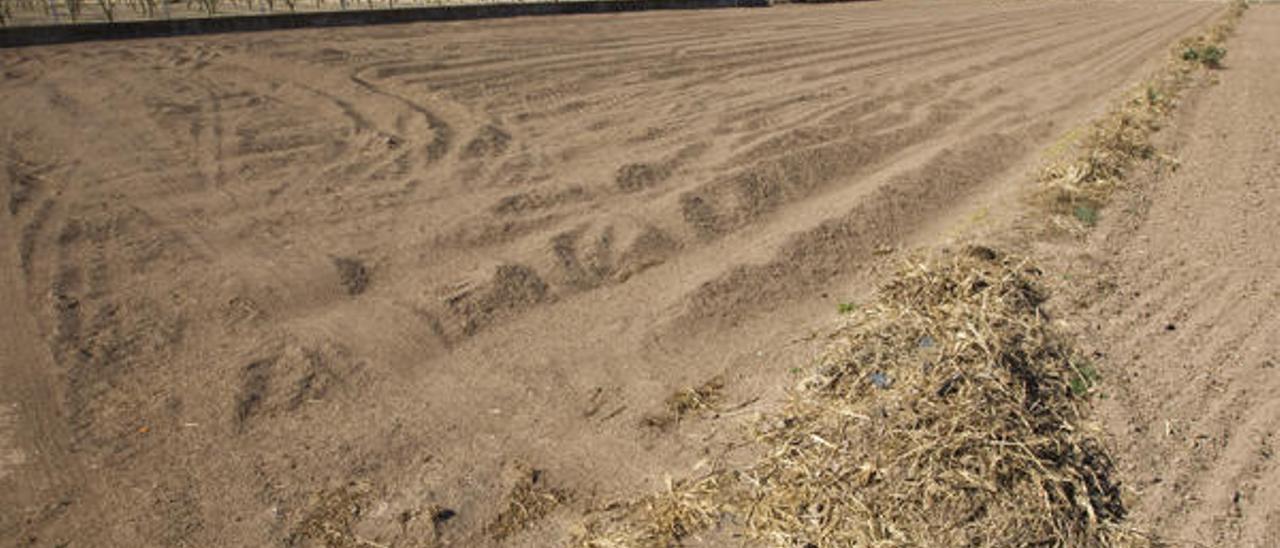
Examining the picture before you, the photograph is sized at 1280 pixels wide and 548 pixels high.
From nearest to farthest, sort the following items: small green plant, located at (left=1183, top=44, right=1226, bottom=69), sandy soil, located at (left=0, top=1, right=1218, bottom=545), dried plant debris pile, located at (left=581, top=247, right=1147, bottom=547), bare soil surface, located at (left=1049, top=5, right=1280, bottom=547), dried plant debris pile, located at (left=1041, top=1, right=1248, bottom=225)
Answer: dried plant debris pile, located at (left=581, top=247, right=1147, bottom=547) < bare soil surface, located at (left=1049, top=5, right=1280, bottom=547) < sandy soil, located at (left=0, top=1, right=1218, bottom=545) < dried plant debris pile, located at (left=1041, top=1, right=1248, bottom=225) < small green plant, located at (left=1183, top=44, right=1226, bottom=69)

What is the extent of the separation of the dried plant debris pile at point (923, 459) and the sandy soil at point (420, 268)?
305 mm

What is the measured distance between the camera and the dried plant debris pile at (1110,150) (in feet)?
20.5

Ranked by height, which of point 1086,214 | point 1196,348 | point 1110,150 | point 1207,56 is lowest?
point 1196,348

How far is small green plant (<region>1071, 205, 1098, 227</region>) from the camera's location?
5781mm

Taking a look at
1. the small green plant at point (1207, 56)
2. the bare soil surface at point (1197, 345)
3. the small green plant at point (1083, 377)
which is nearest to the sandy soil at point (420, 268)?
the bare soil surface at point (1197, 345)

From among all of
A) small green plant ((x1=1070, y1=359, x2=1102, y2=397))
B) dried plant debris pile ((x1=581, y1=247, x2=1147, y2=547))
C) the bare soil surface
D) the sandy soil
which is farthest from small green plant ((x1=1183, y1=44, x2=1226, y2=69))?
small green plant ((x1=1070, y1=359, x2=1102, y2=397))

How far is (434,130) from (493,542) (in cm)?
577

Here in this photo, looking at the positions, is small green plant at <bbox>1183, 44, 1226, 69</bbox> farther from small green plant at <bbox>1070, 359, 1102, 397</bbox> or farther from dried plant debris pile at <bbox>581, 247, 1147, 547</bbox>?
small green plant at <bbox>1070, 359, 1102, 397</bbox>

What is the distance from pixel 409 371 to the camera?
436 centimetres

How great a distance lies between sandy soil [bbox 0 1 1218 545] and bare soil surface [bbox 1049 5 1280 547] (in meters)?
0.07

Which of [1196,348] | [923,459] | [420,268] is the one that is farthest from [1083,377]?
[420,268]

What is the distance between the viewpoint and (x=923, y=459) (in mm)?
3160

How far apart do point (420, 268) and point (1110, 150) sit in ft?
18.5

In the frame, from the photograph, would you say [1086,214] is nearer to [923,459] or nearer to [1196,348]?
[1196,348]
